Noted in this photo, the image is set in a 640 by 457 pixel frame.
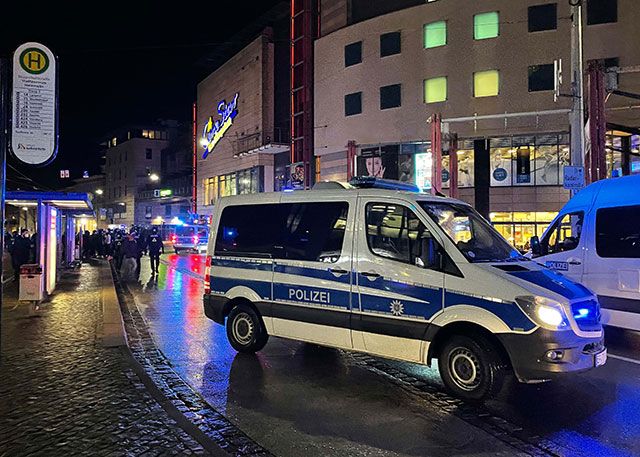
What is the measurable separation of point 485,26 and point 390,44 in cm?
542

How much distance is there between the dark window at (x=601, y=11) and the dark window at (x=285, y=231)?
25.5 meters

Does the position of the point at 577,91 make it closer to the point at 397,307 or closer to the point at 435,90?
the point at 397,307

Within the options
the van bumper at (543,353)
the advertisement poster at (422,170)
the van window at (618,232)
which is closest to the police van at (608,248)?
the van window at (618,232)

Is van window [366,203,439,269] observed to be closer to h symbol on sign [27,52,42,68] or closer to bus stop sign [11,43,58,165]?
bus stop sign [11,43,58,165]

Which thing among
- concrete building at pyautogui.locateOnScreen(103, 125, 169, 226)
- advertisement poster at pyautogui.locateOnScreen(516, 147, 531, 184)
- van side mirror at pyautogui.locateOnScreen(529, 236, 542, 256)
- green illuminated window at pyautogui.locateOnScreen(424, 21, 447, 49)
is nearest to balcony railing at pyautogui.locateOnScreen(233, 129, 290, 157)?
green illuminated window at pyautogui.locateOnScreen(424, 21, 447, 49)

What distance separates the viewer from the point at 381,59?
3203 centimetres

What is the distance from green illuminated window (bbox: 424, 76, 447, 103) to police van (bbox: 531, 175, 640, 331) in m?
21.8

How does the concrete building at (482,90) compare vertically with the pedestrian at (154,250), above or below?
above

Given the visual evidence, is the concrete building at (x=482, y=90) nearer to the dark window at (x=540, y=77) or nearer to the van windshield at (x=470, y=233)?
the dark window at (x=540, y=77)

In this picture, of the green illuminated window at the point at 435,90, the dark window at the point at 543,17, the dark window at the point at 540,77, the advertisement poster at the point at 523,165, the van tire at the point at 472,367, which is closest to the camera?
the van tire at the point at 472,367

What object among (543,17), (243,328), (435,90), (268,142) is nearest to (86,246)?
(268,142)

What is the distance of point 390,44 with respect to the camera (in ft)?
104

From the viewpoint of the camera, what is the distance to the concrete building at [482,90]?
1073 inches

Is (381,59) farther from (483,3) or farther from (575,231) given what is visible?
(575,231)
